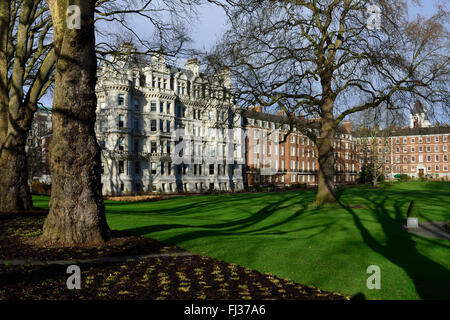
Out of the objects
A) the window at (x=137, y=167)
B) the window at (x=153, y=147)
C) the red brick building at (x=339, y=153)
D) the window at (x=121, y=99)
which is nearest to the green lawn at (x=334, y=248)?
the red brick building at (x=339, y=153)

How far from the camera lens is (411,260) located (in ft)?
32.9

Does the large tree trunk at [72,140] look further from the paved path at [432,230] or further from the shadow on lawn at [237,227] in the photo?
the paved path at [432,230]

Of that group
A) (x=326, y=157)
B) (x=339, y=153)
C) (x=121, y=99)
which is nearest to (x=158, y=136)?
(x=121, y=99)

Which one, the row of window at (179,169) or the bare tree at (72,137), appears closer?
the bare tree at (72,137)

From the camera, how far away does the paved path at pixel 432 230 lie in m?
13.8

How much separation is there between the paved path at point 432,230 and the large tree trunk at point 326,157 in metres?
5.84

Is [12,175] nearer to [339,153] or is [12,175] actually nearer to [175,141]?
[175,141]

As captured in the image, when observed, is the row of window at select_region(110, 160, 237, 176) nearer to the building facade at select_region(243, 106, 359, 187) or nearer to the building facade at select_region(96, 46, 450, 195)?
the building facade at select_region(96, 46, 450, 195)

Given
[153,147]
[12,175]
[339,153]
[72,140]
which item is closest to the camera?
[72,140]

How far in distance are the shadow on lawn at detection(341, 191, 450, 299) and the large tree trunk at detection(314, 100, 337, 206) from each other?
4.87 metres

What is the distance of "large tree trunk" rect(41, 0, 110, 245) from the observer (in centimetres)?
998

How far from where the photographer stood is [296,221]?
17.5m

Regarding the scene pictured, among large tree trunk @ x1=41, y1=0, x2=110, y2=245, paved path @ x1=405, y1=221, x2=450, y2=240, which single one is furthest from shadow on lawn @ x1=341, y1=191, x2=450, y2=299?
large tree trunk @ x1=41, y1=0, x2=110, y2=245

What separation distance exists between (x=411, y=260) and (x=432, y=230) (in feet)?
20.1
